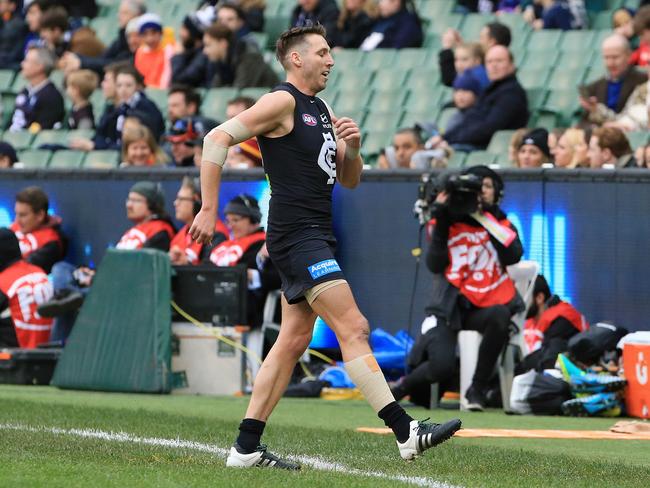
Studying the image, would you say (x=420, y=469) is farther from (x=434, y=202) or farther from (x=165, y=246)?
(x=165, y=246)

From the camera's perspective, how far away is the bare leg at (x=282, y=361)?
6.77 meters

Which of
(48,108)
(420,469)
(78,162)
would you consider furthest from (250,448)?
(48,108)

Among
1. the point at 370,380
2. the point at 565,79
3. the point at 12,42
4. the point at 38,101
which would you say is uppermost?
the point at 12,42

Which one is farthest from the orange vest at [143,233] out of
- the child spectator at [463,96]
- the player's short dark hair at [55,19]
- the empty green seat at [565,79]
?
the player's short dark hair at [55,19]

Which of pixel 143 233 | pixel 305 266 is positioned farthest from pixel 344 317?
pixel 143 233

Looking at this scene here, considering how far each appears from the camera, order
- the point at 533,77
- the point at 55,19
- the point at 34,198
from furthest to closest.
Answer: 1. the point at 55,19
2. the point at 533,77
3. the point at 34,198

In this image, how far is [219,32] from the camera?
53.8 ft

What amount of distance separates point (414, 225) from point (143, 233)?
230cm

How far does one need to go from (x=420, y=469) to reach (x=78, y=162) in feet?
31.4

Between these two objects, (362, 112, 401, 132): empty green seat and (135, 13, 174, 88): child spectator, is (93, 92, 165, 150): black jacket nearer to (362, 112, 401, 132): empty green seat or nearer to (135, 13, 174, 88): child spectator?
(135, 13, 174, 88): child spectator

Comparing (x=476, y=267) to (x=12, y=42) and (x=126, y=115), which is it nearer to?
(x=126, y=115)

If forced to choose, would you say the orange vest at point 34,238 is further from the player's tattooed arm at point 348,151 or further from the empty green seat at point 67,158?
the player's tattooed arm at point 348,151

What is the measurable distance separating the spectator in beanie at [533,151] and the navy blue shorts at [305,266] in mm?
5611

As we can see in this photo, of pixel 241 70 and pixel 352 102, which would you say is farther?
pixel 241 70
